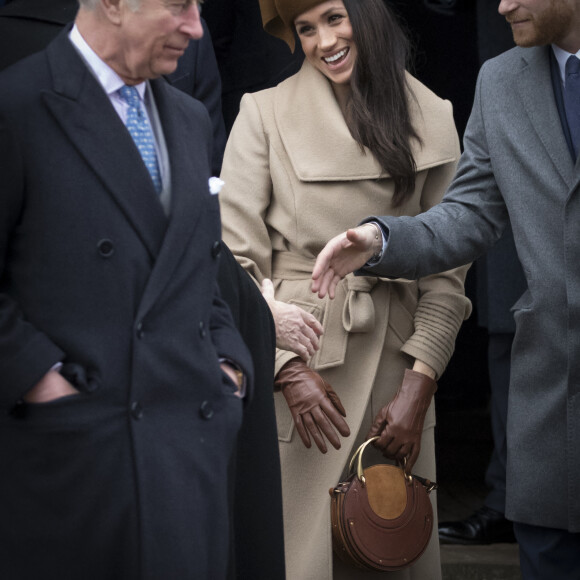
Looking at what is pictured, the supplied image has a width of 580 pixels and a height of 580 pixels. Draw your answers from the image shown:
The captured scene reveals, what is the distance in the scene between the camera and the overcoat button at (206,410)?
195 cm

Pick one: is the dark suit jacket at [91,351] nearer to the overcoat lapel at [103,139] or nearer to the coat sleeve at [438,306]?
the overcoat lapel at [103,139]

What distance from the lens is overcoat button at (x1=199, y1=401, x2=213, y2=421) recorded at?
6.41 feet

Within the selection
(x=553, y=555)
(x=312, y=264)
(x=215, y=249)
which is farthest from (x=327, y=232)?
(x=215, y=249)

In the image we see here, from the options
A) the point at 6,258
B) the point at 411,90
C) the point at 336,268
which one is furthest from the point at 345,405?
the point at 6,258

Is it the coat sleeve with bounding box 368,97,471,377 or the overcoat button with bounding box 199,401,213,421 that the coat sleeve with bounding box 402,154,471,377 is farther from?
the overcoat button with bounding box 199,401,213,421

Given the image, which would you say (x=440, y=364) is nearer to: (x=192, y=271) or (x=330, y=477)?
(x=330, y=477)

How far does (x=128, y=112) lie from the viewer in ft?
6.48

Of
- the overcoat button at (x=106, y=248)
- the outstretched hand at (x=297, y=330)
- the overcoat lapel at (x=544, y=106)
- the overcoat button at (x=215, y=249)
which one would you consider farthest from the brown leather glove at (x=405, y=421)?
the overcoat button at (x=106, y=248)

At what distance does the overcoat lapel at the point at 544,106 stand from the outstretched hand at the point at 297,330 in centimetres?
71

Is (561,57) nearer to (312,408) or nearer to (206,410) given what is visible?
(312,408)

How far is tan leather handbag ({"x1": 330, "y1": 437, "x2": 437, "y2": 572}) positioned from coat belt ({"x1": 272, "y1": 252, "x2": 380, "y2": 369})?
0.94ft

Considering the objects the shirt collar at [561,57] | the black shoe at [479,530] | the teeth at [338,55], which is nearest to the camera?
the shirt collar at [561,57]

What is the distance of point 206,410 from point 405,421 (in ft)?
4.59

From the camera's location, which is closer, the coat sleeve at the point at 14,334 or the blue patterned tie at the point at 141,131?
the coat sleeve at the point at 14,334
